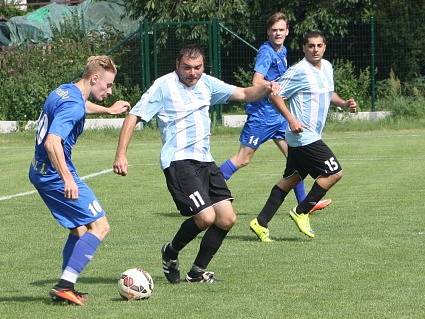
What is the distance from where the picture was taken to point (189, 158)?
8.73 m

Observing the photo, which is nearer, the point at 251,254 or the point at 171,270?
the point at 171,270

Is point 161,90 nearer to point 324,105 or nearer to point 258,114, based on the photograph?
point 324,105

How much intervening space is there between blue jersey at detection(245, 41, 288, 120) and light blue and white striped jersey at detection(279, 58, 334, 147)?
119cm

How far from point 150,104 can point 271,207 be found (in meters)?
2.76

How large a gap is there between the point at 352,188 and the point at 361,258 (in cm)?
582

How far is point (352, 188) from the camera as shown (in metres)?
15.4

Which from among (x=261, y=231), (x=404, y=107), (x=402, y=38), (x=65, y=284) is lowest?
(x=404, y=107)

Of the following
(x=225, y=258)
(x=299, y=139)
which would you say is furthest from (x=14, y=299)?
(x=299, y=139)

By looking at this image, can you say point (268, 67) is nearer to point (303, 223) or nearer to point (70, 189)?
point (303, 223)

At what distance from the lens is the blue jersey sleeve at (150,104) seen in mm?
8688

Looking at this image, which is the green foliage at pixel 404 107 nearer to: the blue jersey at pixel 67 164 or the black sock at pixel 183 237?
the black sock at pixel 183 237

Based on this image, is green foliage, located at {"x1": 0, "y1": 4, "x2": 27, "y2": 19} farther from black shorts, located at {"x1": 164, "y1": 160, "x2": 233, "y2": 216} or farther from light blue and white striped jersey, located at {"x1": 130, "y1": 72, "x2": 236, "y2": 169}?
black shorts, located at {"x1": 164, "y1": 160, "x2": 233, "y2": 216}

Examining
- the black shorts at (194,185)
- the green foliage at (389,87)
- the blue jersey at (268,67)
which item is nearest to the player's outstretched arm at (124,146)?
the black shorts at (194,185)

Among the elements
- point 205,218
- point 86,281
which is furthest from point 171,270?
point 86,281
